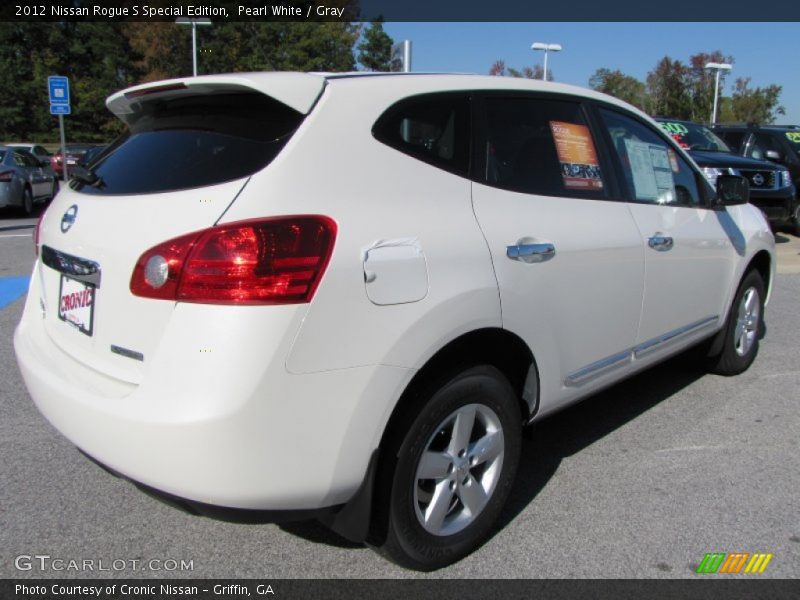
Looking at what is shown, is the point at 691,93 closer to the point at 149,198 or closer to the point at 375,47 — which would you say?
the point at 375,47

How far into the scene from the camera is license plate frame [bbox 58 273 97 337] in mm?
2289

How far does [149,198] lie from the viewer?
7.16 ft

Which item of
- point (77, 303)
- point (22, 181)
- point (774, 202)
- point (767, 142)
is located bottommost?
point (22, 181)

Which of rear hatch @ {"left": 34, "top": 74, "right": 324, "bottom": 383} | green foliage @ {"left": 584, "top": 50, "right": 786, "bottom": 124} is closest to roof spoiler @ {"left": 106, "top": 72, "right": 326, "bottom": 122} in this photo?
rear hatch @ {"left": 34, "top": 74, "right": 324, "bottom": 383}

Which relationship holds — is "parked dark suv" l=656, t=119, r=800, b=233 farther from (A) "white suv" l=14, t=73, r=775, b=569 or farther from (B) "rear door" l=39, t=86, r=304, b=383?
(B) "rear door" l=39, t=86, r=304, b=383

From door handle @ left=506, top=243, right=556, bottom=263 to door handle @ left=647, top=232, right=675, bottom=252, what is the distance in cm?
88

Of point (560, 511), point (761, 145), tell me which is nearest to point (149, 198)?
point (560, 511)

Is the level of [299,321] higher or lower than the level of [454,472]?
higher

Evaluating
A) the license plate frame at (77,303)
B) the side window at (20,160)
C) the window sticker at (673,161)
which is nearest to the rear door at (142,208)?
the license plate frame at (77,303)

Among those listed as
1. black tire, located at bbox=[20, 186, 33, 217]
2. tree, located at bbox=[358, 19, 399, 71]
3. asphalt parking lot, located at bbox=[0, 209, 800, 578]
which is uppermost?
tree, located at bbox=[358, 19, 399, 71]

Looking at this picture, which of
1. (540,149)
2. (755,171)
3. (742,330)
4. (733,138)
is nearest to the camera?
(540,149)

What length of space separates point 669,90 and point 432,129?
41313 mm

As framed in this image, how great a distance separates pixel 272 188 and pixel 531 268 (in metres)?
1.09
